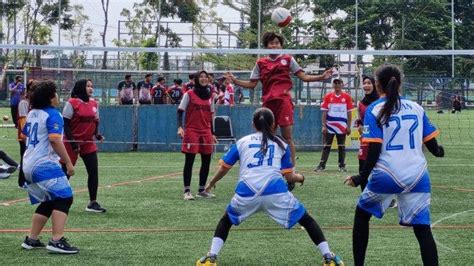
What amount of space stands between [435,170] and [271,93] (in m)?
7.98

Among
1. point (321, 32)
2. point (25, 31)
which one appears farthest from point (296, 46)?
point (25, 31)

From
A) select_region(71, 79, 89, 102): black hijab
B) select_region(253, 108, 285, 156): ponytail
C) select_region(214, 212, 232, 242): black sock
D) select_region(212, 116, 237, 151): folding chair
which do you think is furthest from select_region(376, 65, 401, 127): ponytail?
select_region(212, 116, 237, 151): folding chair

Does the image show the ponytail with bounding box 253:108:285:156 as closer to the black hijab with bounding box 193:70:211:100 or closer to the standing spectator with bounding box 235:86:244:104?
the black hijab with bounding box 193:70:211:100

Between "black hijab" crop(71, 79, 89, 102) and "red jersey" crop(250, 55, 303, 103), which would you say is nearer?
"red jersey" crop(250, 55, 303, 103)

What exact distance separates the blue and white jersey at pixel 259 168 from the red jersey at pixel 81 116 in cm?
447

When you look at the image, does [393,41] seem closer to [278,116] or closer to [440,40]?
[440,40]

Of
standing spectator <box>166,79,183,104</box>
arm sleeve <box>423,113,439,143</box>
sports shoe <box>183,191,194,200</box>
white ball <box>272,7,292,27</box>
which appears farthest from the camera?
standing spectator <box>166,79,183,104</box>

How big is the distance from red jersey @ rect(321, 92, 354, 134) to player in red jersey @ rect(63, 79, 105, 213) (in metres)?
7.27

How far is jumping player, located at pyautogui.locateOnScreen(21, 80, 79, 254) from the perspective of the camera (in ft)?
29.4

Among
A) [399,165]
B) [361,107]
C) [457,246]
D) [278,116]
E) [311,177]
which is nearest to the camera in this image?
[399,165]

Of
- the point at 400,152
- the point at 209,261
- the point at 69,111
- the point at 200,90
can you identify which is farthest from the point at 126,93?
the point at 400,152

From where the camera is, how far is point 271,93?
462 inches

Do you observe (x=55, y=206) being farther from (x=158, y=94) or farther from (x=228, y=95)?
(x=228, y=95)

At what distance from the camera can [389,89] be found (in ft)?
24.7
